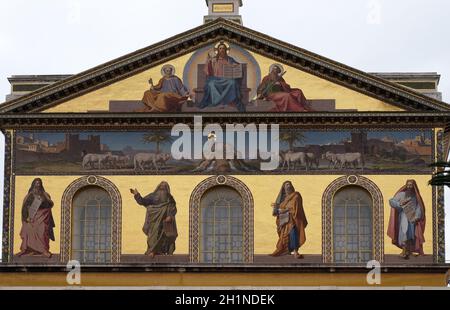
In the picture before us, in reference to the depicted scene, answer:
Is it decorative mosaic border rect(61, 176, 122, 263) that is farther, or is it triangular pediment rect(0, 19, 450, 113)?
triangular pediment rect(0, 19, 450, 113)

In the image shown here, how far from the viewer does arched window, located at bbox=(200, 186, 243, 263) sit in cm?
4038

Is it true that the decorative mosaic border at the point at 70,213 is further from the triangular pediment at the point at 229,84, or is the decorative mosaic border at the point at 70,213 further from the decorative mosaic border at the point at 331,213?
the decorative mosaic border at the point at 331,213

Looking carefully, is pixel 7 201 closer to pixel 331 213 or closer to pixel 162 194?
pixel 162 194

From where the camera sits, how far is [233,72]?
1623 inches

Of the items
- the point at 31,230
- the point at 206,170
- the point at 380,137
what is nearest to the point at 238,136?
the point at 206,170

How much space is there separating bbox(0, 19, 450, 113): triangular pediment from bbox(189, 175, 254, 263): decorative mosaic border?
2223 mm

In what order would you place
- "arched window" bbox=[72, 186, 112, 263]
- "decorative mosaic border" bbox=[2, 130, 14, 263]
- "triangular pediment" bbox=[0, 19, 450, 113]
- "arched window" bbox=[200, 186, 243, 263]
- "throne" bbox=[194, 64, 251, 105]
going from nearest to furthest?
"decorative mosaic border" bbox=[2, 130, 14, 263] → "arched window" bbox=[200, 186, 243, 263] → "arched window" bbox=[72, 186, 112, 263] → "triangular pediment" bbox=[0, 19, 450, 113] → "throne" bbox=[194, 64, 251, 105]

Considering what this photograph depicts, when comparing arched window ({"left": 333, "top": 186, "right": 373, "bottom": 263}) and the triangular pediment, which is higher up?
the triangular pediment

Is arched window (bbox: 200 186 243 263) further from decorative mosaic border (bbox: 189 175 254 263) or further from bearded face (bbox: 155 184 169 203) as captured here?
bearded face (bbox: 155 184 169 203)

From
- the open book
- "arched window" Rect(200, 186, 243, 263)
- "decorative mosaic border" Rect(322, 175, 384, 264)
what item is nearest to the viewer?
"decorative mosaic border" Rect(322, 175, 384, 264)

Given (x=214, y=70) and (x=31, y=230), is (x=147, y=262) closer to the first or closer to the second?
(x=31, y=230)

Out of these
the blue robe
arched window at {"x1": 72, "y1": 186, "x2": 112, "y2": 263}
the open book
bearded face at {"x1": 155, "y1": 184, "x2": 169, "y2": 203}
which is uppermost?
the open book

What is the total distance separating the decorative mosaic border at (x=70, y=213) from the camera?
40.2 m

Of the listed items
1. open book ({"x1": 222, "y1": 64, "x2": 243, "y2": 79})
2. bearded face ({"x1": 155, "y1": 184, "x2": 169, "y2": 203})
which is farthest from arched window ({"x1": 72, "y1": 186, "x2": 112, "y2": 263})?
open book ({"x1": 222, "y1": 64, "x2": 243, "y2": 79})
